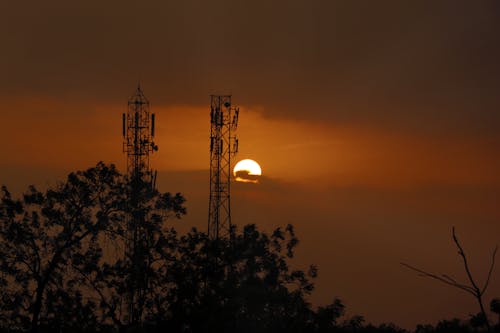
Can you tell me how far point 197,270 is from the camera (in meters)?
28.9

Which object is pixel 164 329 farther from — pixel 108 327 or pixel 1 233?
pixel 1 233

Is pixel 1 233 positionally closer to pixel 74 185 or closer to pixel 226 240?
pixel 74 185

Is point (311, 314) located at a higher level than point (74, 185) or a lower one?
lower

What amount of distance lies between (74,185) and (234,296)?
806 cm

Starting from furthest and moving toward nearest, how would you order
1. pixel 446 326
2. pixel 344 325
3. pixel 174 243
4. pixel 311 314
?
1. pixel 446 326
2. pixel 344 325
3. pixel 311 314
4. pixel 174 243

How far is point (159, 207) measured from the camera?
30891 millimetres

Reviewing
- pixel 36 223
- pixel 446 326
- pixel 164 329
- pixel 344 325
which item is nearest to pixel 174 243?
pixel 164 329

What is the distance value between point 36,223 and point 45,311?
3610mm

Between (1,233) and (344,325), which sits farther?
(344,325)

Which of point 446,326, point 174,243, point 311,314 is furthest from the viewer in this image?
point 446,326

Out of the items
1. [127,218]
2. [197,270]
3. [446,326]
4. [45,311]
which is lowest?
[446,326]

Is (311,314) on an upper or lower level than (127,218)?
lower

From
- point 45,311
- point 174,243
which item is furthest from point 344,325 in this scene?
point 45,311

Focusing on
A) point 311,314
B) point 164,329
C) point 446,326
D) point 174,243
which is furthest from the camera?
point 446,326
